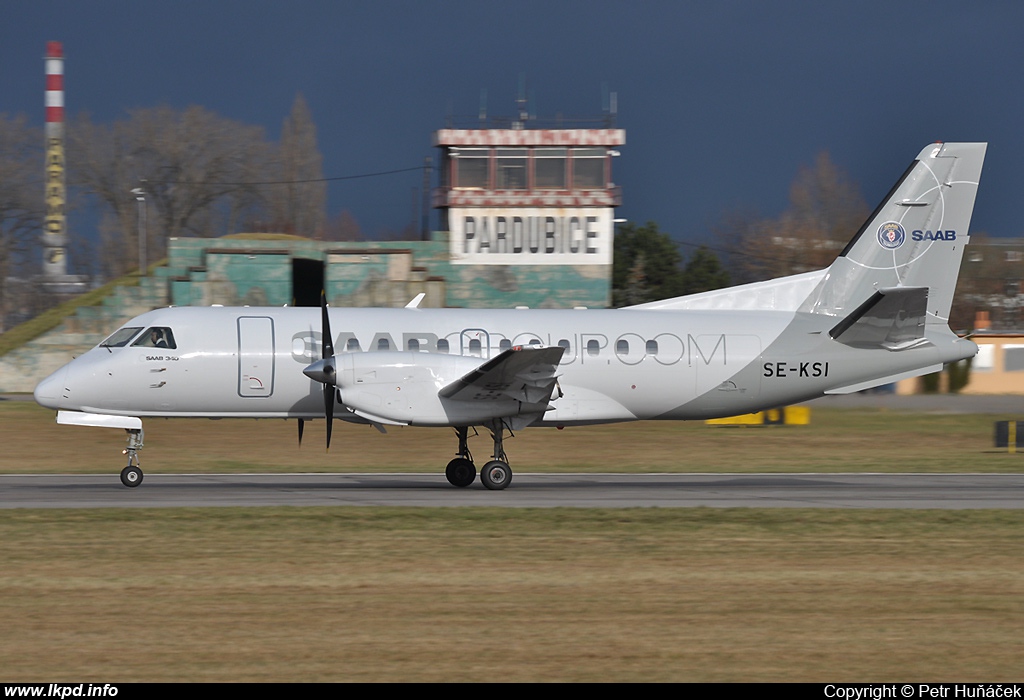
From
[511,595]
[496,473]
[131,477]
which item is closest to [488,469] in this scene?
[496,473]

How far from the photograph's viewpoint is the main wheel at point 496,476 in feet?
63.4

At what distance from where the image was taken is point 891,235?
21406 mm

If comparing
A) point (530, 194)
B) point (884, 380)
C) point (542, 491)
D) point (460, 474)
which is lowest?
point (542, 491)

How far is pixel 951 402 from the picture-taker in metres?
36.8

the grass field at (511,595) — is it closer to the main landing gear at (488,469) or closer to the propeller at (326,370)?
the propeller at (326,370)

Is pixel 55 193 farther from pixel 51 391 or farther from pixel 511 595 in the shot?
pixel 511 595

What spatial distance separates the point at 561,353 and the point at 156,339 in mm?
6902

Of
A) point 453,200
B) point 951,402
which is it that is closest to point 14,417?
point 453,200

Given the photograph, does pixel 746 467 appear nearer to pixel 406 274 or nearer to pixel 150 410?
pixel 150 410

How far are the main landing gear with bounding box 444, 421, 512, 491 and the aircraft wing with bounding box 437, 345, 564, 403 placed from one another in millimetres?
792

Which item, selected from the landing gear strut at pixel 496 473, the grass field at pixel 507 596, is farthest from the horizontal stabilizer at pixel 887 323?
the landing gear strut at pixel 496 473

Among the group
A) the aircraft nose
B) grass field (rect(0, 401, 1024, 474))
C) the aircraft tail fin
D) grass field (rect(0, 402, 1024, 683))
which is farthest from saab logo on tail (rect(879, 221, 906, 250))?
the aircraft nose

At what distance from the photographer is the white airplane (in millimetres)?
18656
